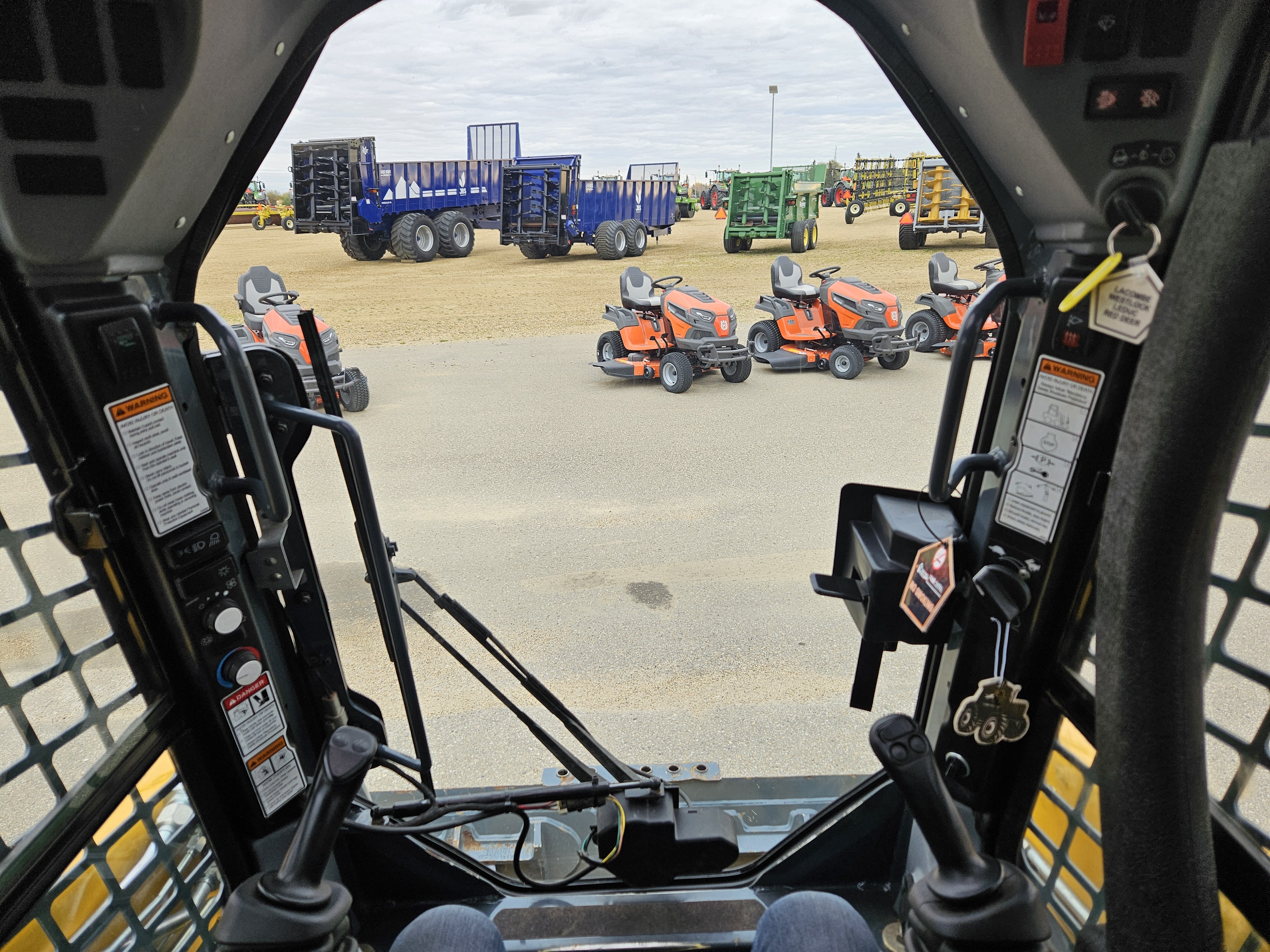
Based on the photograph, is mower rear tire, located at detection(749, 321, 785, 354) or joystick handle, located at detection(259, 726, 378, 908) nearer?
joystick handle, located at detection(259, 726, 378, 908)

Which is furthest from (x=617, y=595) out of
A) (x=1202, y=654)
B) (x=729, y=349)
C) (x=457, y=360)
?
(x=457, y=360)

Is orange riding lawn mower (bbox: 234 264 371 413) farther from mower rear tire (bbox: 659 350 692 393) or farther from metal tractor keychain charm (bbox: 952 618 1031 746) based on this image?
metal tractor keychain charm (bbox: 952 618 1031 746)

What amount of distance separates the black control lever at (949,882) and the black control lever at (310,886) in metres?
0.81

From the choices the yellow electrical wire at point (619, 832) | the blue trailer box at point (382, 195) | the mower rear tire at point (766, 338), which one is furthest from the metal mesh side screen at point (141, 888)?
the blue trailer box at point (382, 195)

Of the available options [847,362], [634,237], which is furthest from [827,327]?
[634,237]

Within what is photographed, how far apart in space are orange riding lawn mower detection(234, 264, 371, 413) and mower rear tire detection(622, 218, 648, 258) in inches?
461

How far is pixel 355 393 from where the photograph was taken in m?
6.95

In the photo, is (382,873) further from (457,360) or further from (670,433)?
(457,360)

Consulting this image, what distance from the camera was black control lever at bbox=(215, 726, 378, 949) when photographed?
1056 millimetres

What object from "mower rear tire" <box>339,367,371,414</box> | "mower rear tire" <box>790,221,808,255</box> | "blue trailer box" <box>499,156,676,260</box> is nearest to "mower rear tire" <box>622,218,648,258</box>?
"blue trailer box" <box>499,156,676,260</box>

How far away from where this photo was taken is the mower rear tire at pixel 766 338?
872 cm

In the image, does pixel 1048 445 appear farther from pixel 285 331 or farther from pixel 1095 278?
pixel 285 331

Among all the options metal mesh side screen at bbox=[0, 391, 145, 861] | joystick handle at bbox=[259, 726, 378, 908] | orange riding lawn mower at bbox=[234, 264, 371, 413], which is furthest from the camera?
orange riding lawn mower at bbox=[234, 264, 371, 413]

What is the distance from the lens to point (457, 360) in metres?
9.30
